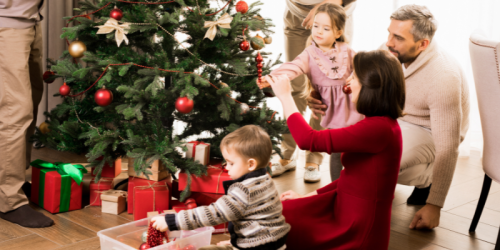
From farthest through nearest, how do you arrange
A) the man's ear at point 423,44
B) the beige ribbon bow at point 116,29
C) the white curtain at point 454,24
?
the white curtain at point 454,24 < the man's ear at point 423,44 < the beige ribbon bow at point 116,29

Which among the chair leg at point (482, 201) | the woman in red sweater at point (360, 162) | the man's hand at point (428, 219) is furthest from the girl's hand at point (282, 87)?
the chair leg at point (482, 201)

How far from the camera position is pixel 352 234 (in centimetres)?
154

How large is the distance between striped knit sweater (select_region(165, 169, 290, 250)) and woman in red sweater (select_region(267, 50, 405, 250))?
21 cm

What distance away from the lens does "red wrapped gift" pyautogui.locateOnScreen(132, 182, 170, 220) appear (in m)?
1.99

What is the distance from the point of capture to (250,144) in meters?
1.37

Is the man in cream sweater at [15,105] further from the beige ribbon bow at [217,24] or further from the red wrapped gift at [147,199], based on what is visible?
the beige ribbon bow at [217,24]

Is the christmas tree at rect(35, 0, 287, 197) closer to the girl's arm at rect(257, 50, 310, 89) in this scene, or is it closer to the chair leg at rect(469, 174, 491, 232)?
the girl's arm at rect(257, 50, 310, 89)

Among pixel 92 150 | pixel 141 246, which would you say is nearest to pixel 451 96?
pixel 141 246

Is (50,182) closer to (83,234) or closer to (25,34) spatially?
(83,234)

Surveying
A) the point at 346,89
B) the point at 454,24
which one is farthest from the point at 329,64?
the point at 454,24

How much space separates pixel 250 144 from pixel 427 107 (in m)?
1.24

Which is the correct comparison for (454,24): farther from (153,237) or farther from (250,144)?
(153,237)

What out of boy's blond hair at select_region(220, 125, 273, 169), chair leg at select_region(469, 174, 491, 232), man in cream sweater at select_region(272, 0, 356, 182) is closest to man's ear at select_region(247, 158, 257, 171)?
boy's blond hair at select_region(220, 125, 273, 169)

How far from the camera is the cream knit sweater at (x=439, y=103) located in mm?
2012
